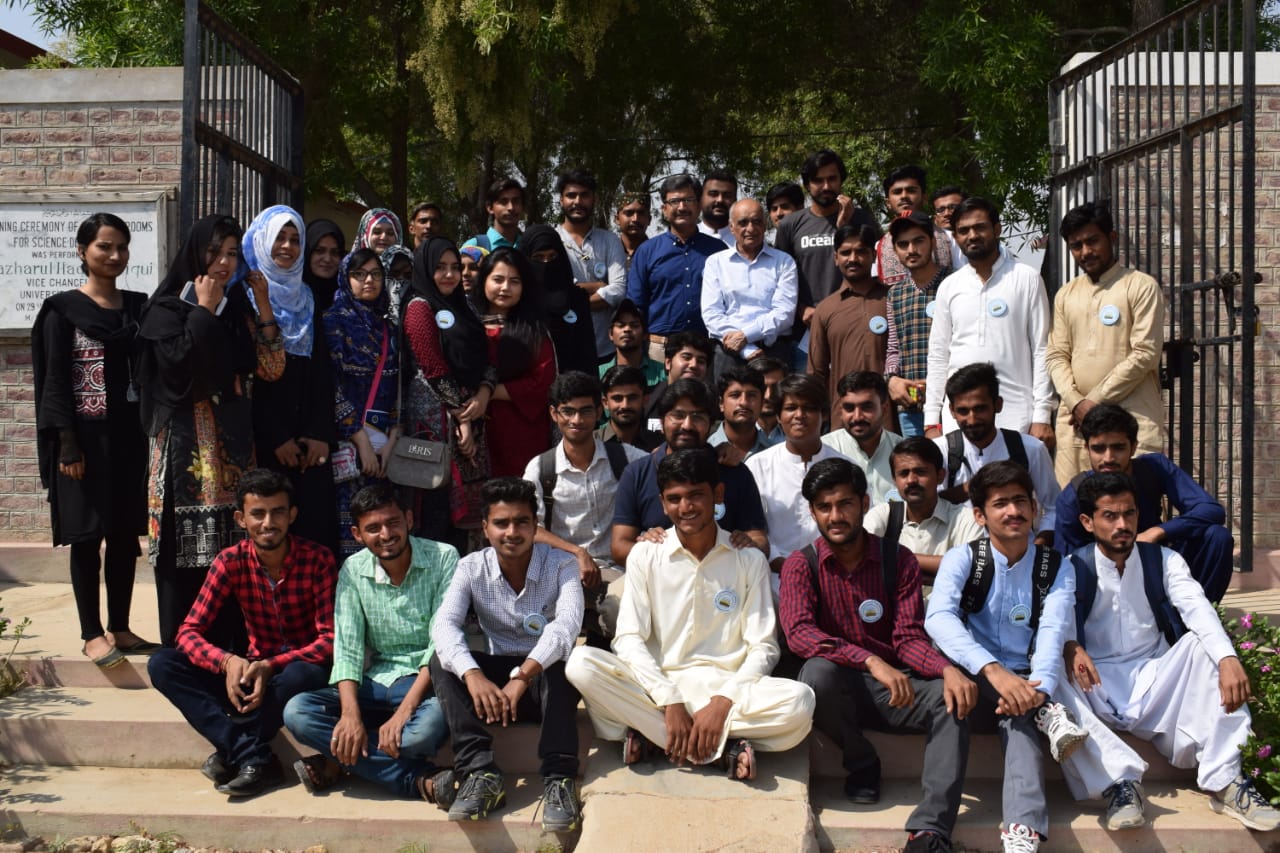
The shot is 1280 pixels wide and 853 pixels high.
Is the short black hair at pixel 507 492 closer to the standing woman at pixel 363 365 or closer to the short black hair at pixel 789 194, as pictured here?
the standing woman at pixel 363 365

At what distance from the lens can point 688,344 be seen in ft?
20.1

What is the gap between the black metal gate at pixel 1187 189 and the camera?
5738 millimetres

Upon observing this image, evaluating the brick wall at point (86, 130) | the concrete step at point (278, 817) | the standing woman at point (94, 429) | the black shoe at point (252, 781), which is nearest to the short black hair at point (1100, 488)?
the concrete step at point (278, 817)

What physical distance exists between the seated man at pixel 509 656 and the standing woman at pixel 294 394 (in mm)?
950

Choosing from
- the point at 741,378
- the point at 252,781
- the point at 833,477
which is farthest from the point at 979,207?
the point at 252,781

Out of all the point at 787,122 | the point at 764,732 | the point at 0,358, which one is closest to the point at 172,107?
the point at 0,358

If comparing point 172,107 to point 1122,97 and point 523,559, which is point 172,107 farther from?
point 1122,97

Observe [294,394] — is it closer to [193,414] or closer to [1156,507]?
[193,414]

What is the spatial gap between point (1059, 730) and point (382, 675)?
93.5 inches

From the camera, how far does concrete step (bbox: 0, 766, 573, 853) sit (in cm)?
421

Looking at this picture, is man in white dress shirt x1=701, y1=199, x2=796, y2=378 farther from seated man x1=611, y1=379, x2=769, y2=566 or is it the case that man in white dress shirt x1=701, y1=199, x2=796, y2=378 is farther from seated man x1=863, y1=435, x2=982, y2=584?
seated man x1=863, y1=435, x2=982, y2=584

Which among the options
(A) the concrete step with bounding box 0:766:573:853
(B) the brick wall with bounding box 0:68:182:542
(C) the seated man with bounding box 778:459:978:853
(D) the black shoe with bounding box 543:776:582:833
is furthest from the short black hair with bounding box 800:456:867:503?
(B) the brick wall with bounding box 0:68:182:542

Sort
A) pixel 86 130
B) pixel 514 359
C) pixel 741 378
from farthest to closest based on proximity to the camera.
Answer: pixel 86 130 → pixel 514 359 → pixel 741 378

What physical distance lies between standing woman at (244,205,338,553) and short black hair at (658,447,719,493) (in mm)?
1563
